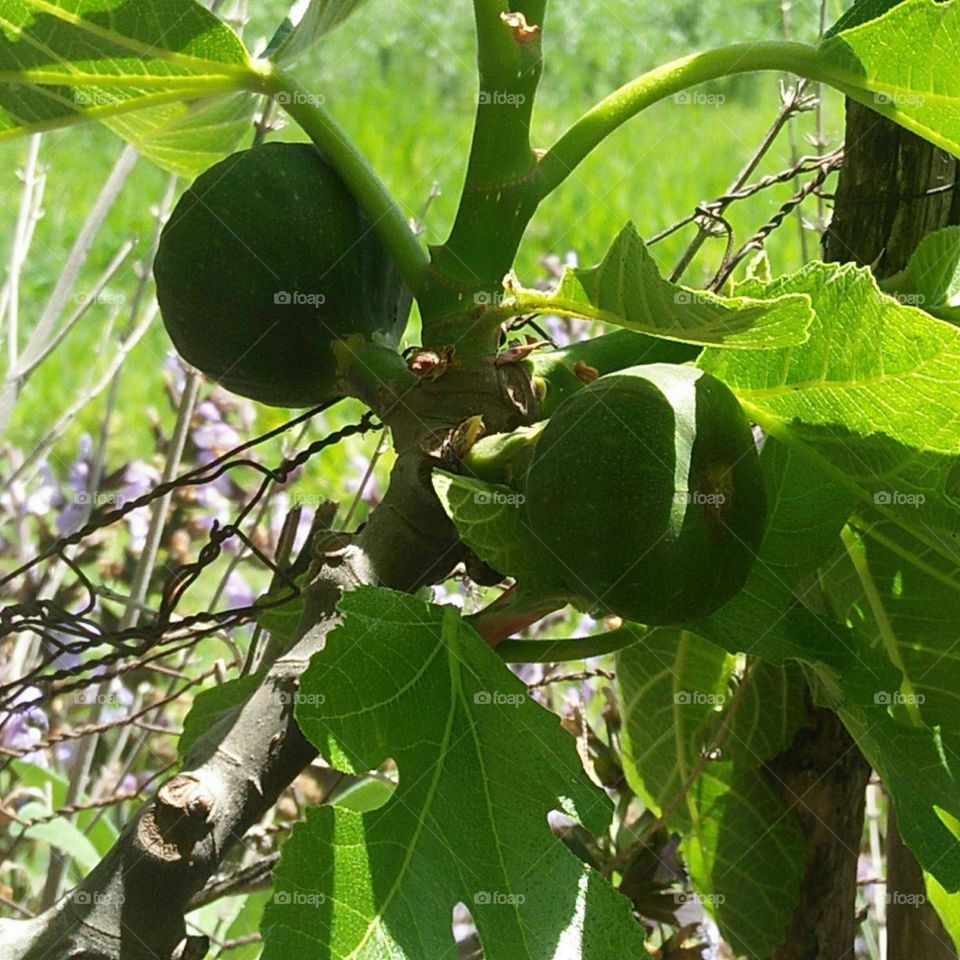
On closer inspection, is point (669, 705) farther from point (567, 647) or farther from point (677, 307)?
point (677, 307)

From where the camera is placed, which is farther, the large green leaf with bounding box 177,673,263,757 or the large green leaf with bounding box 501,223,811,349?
the large green leaf with bounding box 177,673,263,757

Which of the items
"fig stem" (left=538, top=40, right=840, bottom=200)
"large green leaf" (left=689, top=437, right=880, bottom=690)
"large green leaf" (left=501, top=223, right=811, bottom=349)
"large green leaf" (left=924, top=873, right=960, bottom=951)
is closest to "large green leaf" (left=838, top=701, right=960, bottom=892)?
"large green leaf" (left=689, top=437, right=880, bottom=690)

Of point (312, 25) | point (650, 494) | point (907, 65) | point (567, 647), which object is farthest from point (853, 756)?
point (312, 25)

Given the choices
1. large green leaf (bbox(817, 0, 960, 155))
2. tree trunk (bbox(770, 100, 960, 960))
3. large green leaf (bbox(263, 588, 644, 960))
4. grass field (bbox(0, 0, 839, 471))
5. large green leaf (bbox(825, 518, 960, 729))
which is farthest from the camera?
grass field (bbox(0, 0, 839, 471))

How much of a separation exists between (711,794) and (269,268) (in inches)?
21.9

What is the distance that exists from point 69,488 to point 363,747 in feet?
5.00

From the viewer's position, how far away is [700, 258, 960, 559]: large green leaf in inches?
30.0

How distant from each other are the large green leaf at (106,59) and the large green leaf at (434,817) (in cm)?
39

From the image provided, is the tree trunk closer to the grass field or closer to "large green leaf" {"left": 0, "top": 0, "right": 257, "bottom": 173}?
"large green leaf" {"left": 0, "top": 0, "right": 257, "bottom": 173}

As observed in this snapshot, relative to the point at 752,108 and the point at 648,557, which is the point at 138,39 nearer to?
the point at 648,557

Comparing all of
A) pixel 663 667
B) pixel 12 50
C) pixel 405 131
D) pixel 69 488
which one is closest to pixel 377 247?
pixel 12 50

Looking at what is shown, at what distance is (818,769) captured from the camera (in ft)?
3.46

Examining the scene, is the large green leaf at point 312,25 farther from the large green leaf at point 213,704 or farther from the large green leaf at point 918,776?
the large green leaf at point 918,776

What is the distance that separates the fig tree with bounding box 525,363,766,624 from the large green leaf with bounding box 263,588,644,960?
9 centimetres
